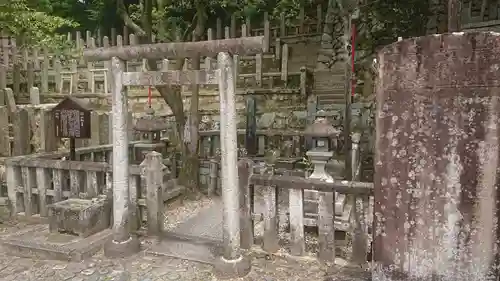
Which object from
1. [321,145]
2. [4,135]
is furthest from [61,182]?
[321,145]

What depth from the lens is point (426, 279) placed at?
355 cm

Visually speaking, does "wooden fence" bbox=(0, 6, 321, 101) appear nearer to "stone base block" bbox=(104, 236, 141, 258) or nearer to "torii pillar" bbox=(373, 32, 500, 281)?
"stone base block" bbox=(104, 236, 141, 258)

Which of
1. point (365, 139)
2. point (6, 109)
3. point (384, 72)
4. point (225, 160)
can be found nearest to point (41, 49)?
point (6, 109)

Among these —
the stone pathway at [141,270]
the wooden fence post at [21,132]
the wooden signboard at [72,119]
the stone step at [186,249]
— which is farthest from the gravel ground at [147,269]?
the wooden fence post at [21,132]

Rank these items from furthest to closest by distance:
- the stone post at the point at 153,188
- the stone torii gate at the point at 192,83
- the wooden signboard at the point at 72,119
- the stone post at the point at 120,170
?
the wooden signboard at the point at 72,119 → the stone post at the point at 153,188 → the stone post at the point at 120,170 → the stone torii gate at the point at 192,83

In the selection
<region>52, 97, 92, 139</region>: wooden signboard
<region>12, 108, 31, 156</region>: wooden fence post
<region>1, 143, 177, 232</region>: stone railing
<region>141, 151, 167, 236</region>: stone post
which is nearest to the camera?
<region>141, 151, 167, 236</region>: stone post

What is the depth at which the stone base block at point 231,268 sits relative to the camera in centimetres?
496

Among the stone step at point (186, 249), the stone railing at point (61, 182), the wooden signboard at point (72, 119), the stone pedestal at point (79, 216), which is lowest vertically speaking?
the stone step at point (186, 249)

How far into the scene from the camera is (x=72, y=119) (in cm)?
716

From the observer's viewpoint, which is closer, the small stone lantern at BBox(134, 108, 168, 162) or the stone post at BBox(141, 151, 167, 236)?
the stone post at BBox(141, 151, 167, 236)

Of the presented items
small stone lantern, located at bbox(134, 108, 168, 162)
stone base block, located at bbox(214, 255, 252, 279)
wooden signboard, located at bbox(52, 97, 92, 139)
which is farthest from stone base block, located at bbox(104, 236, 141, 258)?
small stone lantern, located at bbox(134, 108, 168, 162)

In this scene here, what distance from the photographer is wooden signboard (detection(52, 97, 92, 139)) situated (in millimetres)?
7086

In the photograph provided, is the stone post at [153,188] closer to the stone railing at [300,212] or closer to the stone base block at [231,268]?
the stone railing at [300,212]

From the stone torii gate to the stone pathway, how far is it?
0.76ft
